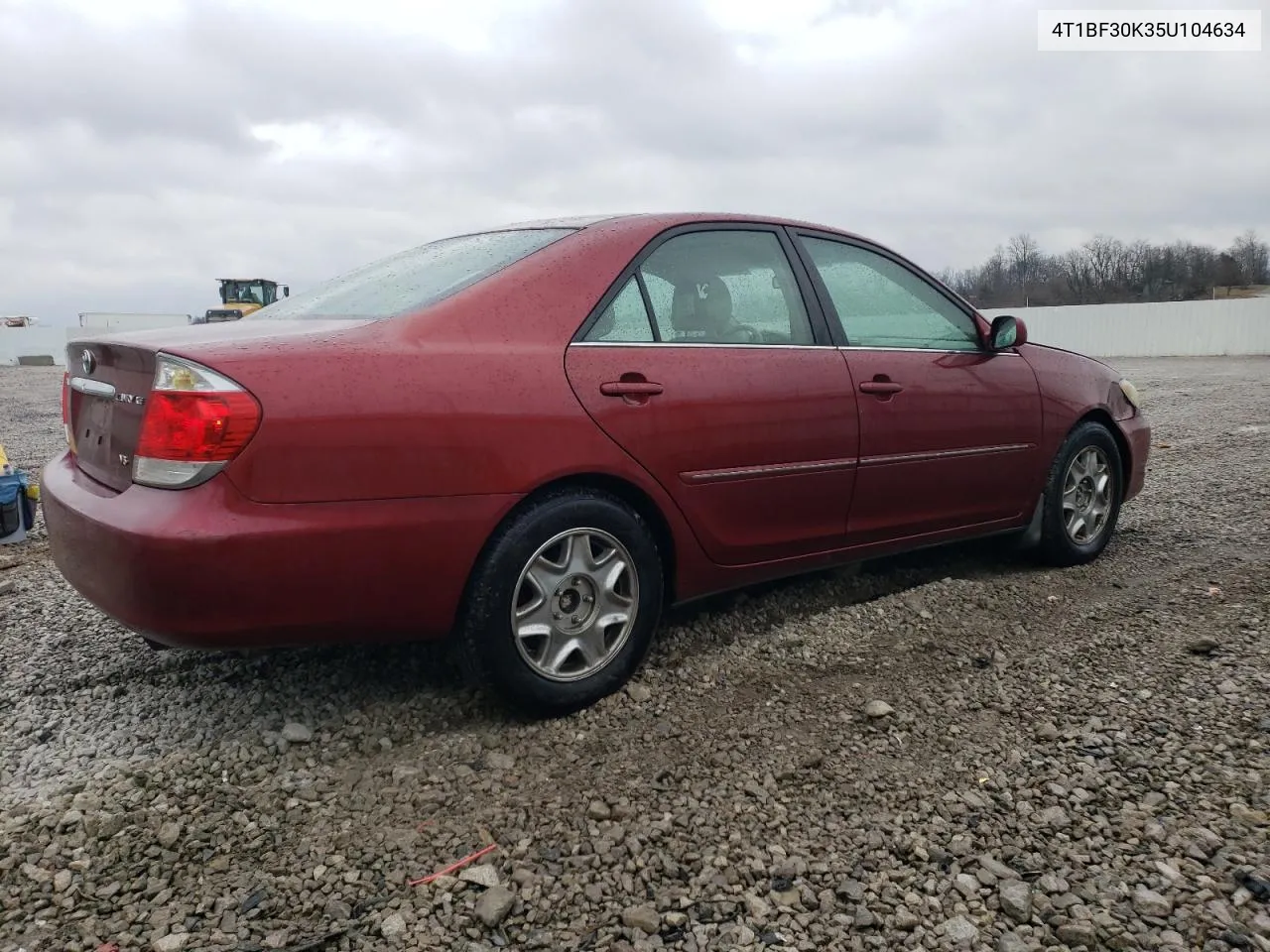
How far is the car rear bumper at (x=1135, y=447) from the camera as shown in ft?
15.4

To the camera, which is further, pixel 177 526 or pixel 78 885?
pixel 177 526

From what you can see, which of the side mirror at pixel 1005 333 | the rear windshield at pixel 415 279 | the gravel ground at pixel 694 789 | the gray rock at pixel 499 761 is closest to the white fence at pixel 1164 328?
the side mirror at pixel 1005 333

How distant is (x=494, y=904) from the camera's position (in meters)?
2.00

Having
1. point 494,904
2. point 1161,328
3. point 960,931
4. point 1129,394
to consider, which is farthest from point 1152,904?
point 1161,328

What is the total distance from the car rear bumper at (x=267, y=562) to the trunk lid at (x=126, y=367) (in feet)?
0.40

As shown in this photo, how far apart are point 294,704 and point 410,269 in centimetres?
147

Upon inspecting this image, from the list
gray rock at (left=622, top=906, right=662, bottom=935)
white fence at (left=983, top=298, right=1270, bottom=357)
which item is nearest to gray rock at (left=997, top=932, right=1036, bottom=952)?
gray rock at (left=622, top=906, right=662, bottom=935)

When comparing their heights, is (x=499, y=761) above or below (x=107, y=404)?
below

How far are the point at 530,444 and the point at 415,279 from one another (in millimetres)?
842

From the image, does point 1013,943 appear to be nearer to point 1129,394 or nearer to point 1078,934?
point 1078,934

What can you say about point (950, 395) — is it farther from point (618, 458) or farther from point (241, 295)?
point (241, 295)

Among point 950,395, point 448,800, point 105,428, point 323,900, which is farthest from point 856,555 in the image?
point 105,428

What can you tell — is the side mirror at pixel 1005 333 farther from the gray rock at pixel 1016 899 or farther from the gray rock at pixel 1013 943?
the gray rock at pixel 1013 943

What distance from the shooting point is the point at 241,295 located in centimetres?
3322
